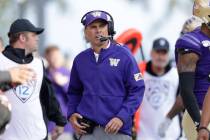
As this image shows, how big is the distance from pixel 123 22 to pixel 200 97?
6.28 metres

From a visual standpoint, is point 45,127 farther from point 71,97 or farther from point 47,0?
point 47,0

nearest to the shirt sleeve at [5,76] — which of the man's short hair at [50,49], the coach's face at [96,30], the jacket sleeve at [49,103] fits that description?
the coach's face at [96,30]

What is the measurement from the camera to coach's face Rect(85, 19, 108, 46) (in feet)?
31.7

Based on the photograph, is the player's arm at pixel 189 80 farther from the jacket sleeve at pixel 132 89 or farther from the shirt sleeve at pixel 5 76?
the shirt sleeve at pixel 5 76

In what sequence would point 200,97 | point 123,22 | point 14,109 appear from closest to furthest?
point 200,97, point 14,109, point 123,22

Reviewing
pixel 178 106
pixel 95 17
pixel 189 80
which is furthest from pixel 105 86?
pixel 178 106

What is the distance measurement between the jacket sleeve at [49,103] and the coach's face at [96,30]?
1.06m

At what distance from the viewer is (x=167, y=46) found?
43.4ft

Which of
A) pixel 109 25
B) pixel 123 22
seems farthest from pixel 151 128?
pixel 109 25

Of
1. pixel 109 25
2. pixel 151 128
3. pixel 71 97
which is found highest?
pixel 109 25

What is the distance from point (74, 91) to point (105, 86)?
0.44 m

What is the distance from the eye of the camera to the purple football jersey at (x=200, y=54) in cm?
909

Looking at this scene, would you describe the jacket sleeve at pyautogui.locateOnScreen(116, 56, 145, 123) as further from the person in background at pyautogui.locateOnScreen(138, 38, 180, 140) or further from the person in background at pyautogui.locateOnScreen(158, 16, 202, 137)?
the person in background at pyautogui.locateOnScreen(138, 38, 180, 140)

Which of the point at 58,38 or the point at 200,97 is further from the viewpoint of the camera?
the point at 58,38
